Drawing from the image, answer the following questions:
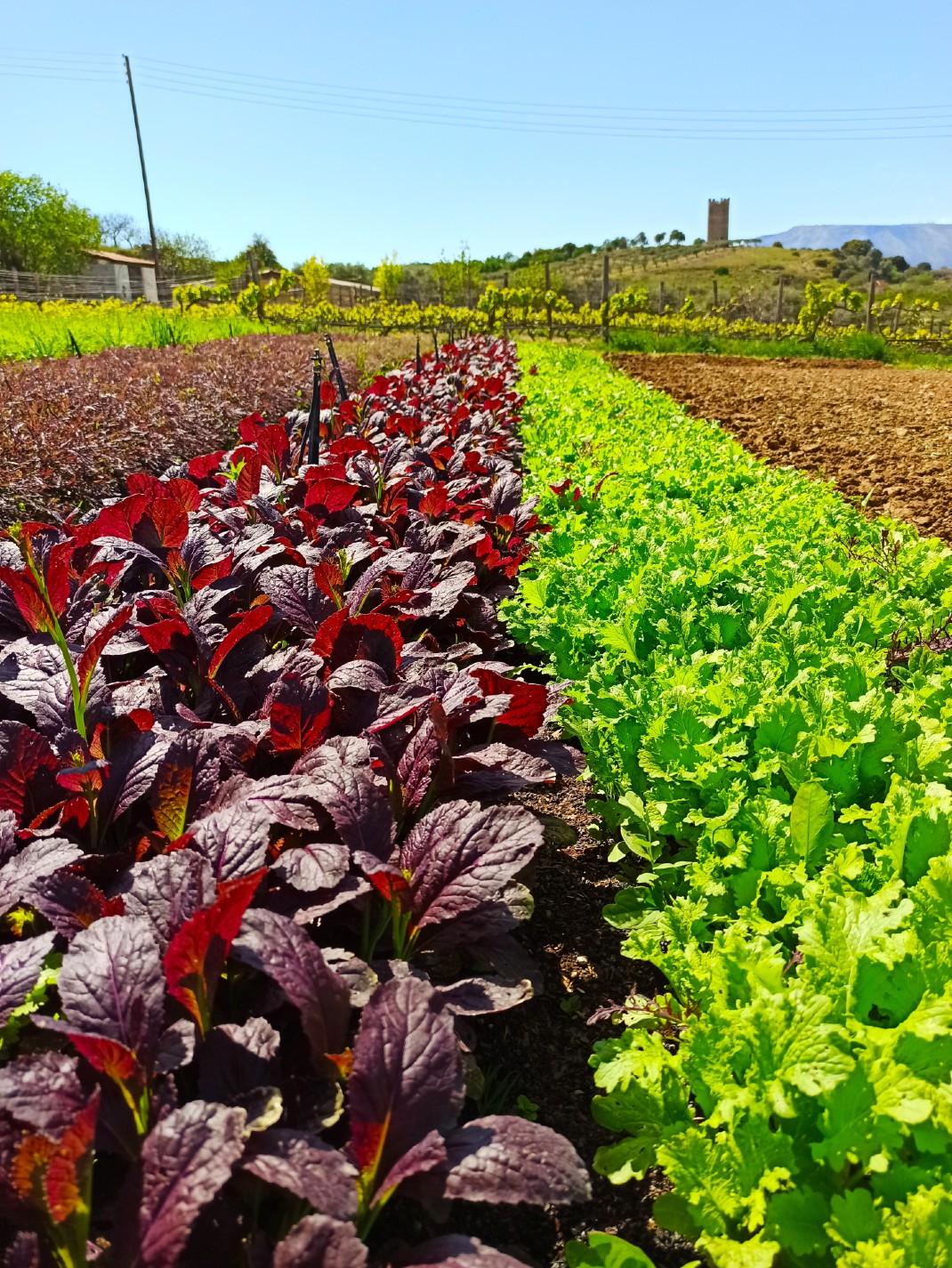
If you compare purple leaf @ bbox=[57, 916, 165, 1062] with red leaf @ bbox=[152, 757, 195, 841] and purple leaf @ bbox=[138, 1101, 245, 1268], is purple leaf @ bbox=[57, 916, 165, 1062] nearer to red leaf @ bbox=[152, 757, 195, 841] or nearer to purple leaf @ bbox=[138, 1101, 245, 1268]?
purple leaf @ bbox=[138, 1101, 245, 1268]

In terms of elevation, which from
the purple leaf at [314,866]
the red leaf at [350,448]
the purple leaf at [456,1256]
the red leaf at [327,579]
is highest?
the red leaf at [350,448]

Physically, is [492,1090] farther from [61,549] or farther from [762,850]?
Result: [61,549]

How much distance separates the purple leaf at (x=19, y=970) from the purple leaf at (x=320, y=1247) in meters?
0.47

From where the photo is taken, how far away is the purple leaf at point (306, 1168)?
91 centimetres

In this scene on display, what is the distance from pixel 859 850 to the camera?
1540mm

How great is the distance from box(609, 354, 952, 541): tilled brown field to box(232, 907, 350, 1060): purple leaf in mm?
5709

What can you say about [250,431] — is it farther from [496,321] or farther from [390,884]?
[496,321]

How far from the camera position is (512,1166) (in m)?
1.03

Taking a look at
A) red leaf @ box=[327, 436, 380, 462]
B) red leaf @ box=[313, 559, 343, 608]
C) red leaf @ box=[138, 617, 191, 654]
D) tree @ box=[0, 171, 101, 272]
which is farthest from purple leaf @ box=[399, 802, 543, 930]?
tree @ box=[0, 171, 101, 272]

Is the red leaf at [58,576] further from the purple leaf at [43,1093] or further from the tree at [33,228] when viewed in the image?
the tree at [33,228]

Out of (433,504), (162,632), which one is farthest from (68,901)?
(433,504)

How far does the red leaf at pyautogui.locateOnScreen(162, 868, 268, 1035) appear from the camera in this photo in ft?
3.38

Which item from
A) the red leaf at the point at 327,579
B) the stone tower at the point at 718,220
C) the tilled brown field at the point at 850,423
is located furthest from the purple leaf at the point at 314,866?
the stone tower at the point at 718,220

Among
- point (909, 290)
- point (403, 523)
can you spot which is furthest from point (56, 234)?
point (403, 523)
